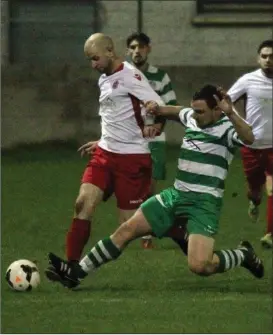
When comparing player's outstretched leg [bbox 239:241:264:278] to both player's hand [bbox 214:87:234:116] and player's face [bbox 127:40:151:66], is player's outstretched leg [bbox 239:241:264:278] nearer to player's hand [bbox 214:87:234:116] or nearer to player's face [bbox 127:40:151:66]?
player's hand [bbox 214:87:234:116]

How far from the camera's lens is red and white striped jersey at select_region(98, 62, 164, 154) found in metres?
13.5

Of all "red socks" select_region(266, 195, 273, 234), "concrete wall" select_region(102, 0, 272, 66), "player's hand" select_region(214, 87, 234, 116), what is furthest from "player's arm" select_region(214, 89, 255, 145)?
"concrete wall" select_region(102, 0, 272, 66)

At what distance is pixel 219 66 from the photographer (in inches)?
965

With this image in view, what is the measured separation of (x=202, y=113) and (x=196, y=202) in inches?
26.7

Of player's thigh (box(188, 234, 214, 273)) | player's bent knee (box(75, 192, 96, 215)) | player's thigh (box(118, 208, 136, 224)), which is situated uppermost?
player's bent knee (box(75, 192, 96, 215))

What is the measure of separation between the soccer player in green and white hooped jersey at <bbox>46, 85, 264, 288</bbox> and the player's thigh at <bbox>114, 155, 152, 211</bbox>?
0.92m

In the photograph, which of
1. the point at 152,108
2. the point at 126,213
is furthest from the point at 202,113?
the point at 126,213

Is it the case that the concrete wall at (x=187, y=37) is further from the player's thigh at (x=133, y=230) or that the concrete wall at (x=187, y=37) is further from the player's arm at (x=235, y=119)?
the player's arm at (x=235, y=119)

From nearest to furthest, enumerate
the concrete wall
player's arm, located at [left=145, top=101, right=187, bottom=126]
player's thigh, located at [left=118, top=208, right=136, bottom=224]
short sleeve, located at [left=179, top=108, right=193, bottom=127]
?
short sleeve, located at [left=179, top=108, right=193, bottom=127], player's arm, located at [left=145, top=101, right=187, bottom=126], player's thigh, located at [left=118, top=208, right=136, bottom=224], the concrete wall

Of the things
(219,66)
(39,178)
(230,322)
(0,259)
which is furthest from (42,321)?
(219,66)

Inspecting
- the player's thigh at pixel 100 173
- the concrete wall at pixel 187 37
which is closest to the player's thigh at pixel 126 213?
the player's thigh at pixel 100 173

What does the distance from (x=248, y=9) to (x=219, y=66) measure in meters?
2.13

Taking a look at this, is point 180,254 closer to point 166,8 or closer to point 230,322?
point 230,322

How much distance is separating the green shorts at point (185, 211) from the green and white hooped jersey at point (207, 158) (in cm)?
6
